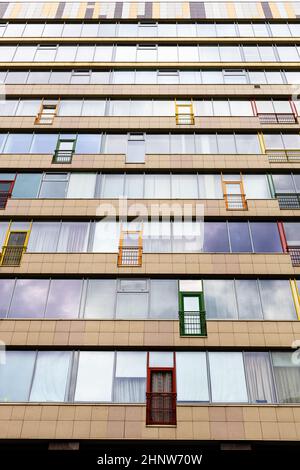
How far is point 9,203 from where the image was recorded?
19.0 m

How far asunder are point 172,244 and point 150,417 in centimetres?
784

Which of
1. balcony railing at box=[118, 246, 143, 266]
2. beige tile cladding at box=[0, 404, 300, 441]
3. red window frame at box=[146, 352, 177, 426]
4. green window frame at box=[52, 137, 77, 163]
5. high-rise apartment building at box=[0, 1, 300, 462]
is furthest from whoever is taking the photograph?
green window frame at box=[52, 137, 77, 163]

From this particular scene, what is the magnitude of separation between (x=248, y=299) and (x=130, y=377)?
6.28 meters

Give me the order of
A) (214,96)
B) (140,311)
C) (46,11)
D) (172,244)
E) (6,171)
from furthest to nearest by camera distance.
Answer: (46,11)
(214,96)
(6,171)
(172,244)
(140,311)

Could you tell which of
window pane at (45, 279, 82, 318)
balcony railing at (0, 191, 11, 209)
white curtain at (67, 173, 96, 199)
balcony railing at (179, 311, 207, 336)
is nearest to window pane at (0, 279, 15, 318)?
window pane at (45, 279, 82, 318)

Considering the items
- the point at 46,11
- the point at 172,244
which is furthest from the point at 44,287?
the point at 46,11

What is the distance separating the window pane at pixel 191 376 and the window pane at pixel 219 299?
196cm

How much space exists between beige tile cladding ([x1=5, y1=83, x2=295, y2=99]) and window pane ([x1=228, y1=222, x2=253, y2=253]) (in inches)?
413

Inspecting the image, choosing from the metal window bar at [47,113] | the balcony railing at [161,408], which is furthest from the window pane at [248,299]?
the metal window bar at [47,113]

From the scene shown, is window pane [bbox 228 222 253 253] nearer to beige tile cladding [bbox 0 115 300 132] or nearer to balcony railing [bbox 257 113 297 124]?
beige tile cladding [bbox 0 115 300 132]

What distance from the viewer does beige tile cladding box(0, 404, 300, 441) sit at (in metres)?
13.2

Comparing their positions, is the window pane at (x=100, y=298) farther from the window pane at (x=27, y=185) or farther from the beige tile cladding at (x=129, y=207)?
the window pane at (x=27, y=185)

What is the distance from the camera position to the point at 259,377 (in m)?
14.5
